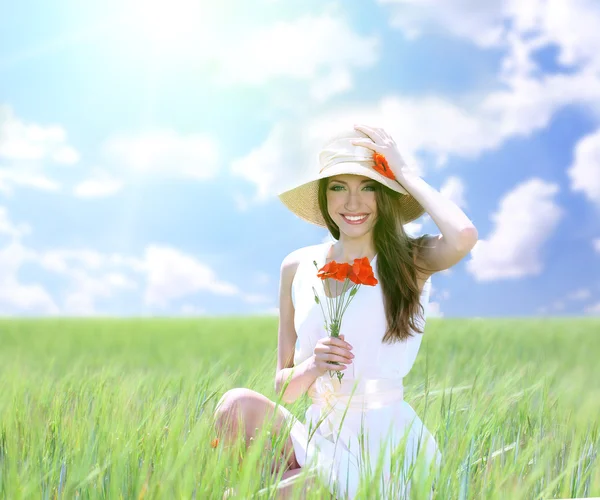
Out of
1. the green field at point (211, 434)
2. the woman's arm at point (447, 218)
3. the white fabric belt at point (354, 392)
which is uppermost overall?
the woman's arm at point (447, 218)

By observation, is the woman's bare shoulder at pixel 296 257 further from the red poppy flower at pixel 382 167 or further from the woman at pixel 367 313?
the red poppy flower at pixel 382 167

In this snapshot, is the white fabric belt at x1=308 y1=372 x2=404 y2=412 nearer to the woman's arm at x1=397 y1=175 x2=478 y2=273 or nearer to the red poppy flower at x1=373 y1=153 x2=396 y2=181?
the woman's arm at x1=397 y1=175 x2=478 y2=273

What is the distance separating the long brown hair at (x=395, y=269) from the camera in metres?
2.44

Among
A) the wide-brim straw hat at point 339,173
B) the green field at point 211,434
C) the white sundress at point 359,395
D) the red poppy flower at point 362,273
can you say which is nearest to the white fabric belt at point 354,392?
the white sundress at point 359,395

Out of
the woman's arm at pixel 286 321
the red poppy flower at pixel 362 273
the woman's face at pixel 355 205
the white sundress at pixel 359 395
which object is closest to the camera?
the red poppy flower at pixel 362 273

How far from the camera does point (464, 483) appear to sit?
6.71 ft

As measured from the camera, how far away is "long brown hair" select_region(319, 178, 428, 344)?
2441 millimetres

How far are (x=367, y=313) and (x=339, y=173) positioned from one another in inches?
20.2

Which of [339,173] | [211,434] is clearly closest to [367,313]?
[339,173]

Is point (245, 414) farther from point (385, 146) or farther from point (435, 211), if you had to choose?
point (385, 146)

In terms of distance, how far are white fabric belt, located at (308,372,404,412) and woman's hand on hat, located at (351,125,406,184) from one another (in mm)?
717

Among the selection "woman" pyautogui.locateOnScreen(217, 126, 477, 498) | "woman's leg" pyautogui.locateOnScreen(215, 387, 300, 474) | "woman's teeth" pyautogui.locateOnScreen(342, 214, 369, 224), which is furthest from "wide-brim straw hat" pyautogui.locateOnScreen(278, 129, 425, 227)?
"woman's leg" pyautogui.locateOnScreen(215, 387, 300, 474)

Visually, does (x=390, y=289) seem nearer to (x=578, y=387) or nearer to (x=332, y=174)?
(x=332, y=174)

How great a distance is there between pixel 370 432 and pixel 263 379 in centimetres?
109
